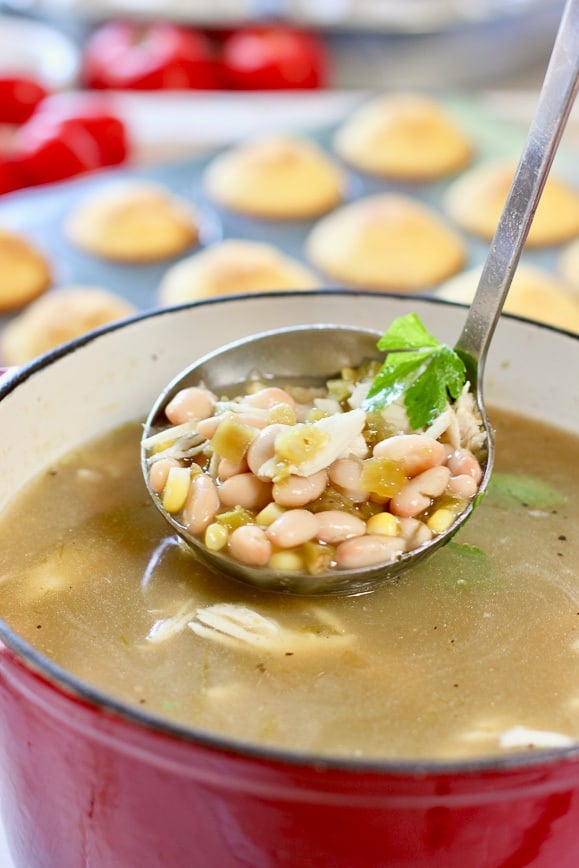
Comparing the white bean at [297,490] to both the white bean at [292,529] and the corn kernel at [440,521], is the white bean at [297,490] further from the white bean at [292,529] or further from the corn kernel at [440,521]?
the corn kernel at [440,521]

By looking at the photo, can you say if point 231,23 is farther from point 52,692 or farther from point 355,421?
point 52,692

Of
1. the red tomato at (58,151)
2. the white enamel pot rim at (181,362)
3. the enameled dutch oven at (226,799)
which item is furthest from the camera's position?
the red tomato at (58,151)

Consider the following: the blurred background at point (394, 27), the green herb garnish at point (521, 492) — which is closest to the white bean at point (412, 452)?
the green herb garnish at point (521, 492)

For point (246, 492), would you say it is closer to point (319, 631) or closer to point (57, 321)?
point (319, 631)

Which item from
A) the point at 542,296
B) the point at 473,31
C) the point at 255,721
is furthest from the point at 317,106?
the point at 255,721

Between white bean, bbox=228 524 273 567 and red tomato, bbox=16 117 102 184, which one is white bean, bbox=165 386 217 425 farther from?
red tomato, bbox=16 117 102 184

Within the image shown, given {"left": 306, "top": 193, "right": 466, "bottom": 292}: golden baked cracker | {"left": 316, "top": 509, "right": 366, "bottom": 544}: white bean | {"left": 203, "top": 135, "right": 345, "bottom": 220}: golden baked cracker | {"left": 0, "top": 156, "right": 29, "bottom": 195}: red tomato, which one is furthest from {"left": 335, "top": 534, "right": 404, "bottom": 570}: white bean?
{"left": 0, "top": 156, "right": 29, "bottom": 195}: red tomato

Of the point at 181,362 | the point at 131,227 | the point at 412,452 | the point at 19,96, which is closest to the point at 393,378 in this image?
the point at 412,452
